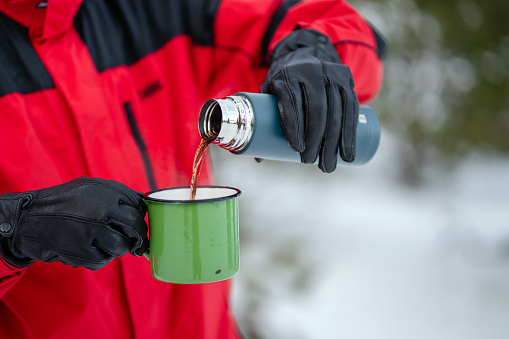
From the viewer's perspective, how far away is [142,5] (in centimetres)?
90

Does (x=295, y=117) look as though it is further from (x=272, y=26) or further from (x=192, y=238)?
(x=272, y=26)

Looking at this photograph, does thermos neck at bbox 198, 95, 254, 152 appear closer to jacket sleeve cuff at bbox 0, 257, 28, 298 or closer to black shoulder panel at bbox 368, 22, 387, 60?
jacket sleeve cuff at bbox 0, 257, 28, 298

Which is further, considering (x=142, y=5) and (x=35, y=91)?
(x=142, y=5)

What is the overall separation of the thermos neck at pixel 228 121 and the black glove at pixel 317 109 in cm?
5

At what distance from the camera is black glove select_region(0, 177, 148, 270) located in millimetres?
562

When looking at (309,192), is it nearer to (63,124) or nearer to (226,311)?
(226,311)

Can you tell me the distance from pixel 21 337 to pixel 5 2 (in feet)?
1.81

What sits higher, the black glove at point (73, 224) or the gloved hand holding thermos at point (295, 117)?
the gloved hand holding thermos at point (295, 117)

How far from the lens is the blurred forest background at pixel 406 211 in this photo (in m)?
2.08

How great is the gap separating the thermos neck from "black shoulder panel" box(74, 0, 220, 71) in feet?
0.89

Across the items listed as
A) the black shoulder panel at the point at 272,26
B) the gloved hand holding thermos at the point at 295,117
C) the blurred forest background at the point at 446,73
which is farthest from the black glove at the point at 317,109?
the blurred forest background at the point at 446,73

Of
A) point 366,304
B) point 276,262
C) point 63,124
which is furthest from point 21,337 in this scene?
point 366,304

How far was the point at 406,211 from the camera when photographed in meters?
3.38

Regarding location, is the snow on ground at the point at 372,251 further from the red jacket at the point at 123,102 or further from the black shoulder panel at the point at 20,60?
the black shoulder panel at the point at 20,60
